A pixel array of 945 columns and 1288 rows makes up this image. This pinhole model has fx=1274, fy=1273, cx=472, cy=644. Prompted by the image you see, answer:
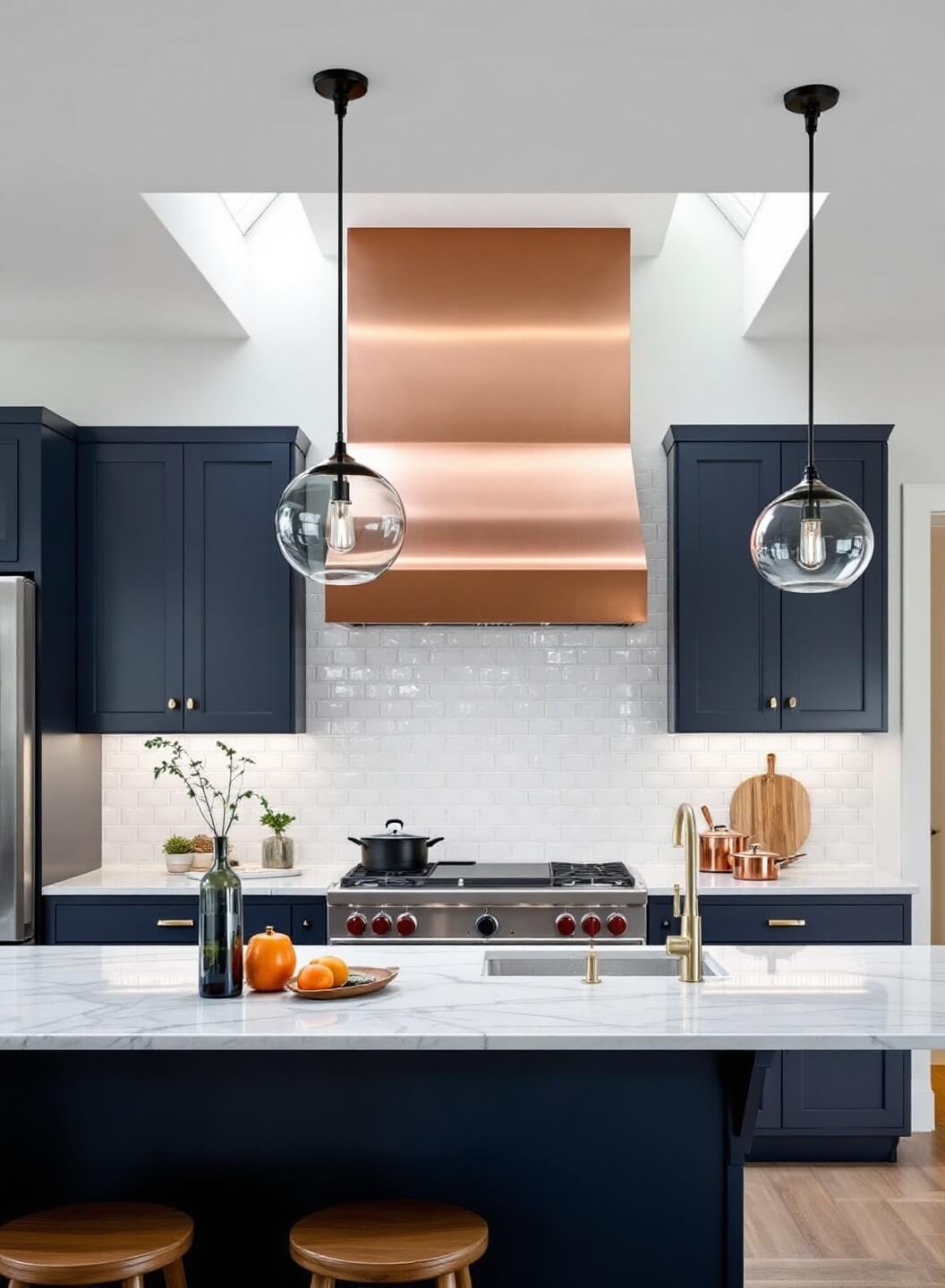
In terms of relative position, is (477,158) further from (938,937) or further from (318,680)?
(938,937)

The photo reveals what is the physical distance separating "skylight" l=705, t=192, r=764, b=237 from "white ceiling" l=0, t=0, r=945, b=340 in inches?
47.9

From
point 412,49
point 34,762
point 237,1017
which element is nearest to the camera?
point 237,1017

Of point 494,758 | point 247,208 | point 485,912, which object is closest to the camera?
point 485,912

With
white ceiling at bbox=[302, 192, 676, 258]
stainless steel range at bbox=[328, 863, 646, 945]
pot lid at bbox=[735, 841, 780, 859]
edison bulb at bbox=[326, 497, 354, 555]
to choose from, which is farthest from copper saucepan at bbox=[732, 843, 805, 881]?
edison bulb at bbox=[326, 497, 354, 555]

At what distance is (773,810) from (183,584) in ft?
8.22

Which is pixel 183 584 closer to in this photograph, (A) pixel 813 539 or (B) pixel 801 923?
(B) pixel 801 923

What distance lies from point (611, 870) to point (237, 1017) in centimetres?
251

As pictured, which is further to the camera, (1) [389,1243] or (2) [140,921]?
(2) [140,921]

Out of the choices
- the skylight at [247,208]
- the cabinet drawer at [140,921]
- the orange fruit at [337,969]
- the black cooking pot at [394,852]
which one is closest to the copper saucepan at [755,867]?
the black cooking pot at [394,852]

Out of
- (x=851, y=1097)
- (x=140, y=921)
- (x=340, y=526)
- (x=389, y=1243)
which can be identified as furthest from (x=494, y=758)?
(x=389, y=1243)

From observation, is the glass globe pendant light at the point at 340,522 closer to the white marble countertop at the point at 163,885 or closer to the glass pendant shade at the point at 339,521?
the glass pendant shade at the point at 339,521

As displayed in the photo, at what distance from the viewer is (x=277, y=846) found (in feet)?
16.5

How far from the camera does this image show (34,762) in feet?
14.8

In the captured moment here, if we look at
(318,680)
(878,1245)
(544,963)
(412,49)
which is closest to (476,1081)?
(544,963)
